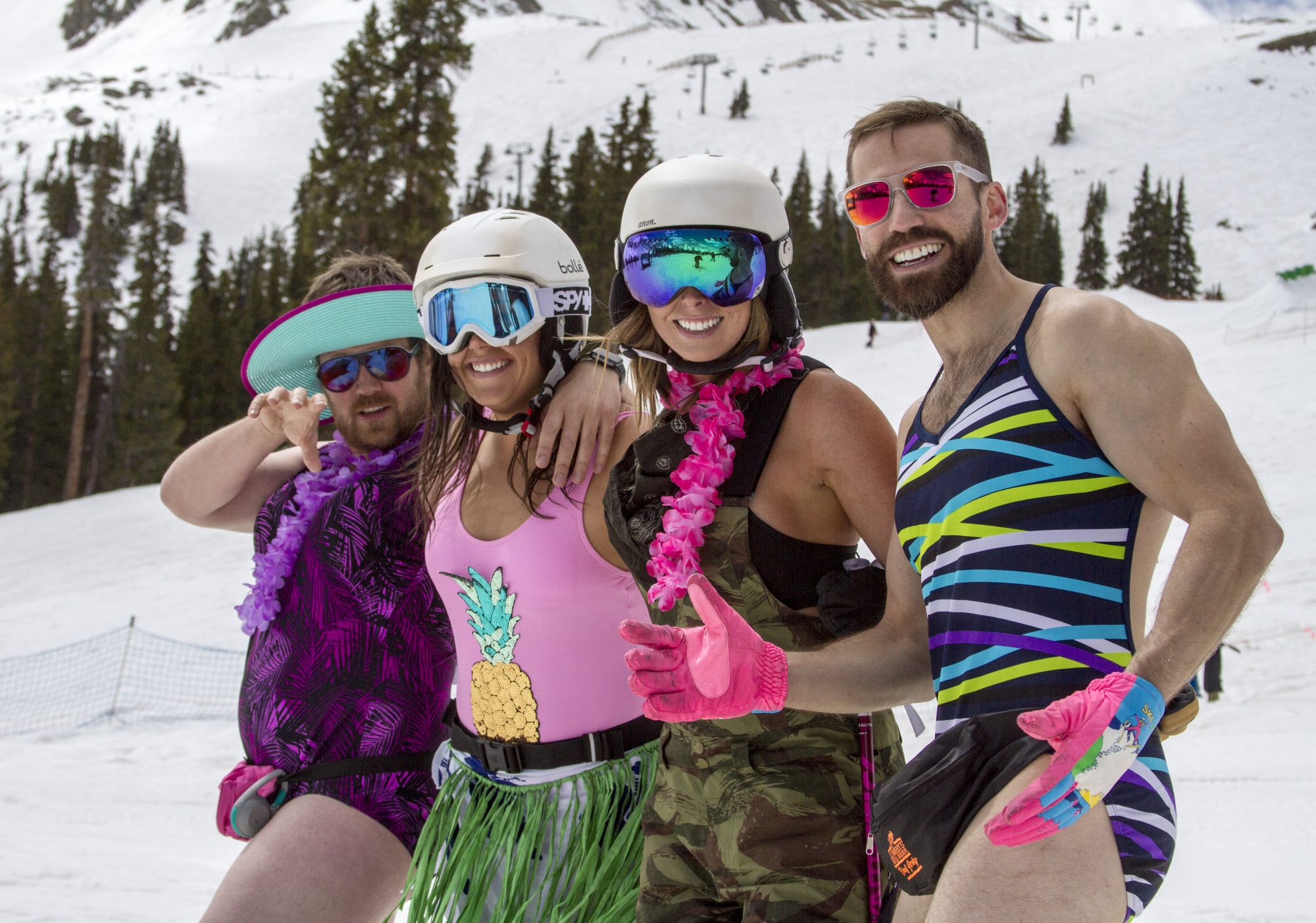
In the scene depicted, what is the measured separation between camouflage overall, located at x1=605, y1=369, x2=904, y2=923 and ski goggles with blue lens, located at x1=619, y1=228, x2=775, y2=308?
0.93 feet

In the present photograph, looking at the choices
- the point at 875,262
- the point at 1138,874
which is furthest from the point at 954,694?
the point at 875,262

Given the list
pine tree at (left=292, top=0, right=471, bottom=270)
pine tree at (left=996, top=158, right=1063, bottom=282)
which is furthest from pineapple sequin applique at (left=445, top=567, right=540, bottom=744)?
pine tree at (left=996, top=158, right=1063, bottom=282)

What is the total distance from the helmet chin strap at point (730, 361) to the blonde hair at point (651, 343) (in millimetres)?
24

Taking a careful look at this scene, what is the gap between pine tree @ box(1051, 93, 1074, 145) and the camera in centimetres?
9062

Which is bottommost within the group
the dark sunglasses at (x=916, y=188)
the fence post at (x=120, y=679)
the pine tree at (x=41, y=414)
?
the pine tree at (x=41, y=414)

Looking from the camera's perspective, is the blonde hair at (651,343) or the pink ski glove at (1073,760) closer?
the pink ski glove at (1073,760)

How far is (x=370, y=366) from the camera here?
3.39 meters

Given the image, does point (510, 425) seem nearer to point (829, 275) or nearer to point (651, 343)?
point (651, 343)

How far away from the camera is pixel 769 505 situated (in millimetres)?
2260

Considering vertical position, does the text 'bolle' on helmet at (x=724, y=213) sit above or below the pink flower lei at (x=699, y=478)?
above

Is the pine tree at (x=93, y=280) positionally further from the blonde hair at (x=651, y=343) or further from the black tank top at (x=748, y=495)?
the black tank top at (x=748, y=495)

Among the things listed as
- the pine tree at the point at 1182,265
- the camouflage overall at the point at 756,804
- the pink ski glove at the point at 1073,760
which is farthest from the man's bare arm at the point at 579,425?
the pine tree at the point at 1182,265

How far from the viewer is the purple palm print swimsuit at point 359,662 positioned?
2984 millimetres

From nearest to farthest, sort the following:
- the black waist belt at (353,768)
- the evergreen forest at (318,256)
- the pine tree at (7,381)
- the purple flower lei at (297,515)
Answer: the black waist belt at (353,768) → the purple flower lei at (297,515) → the evergreen forest at (318,256) → the pine tree at (7,381)
